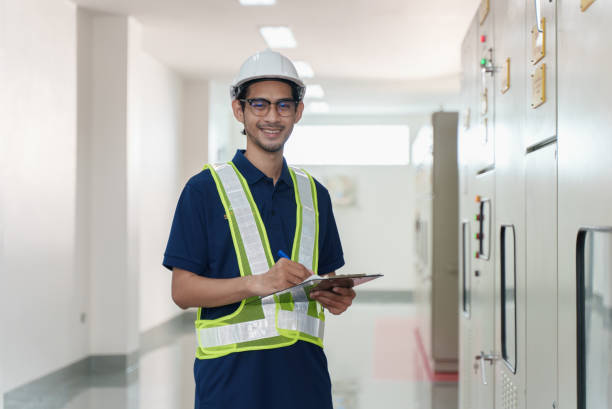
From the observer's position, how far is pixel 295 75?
207cm

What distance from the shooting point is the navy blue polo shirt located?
1927 mm

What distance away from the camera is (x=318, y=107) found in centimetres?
1241

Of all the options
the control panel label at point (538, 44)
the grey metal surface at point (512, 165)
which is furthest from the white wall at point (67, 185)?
the control panel label at point (538, 44)

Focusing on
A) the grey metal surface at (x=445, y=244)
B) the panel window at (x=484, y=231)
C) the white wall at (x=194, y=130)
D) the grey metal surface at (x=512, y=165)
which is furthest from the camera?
the white wall at (x=194, y=130)

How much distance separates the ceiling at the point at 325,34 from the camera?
6.43 metres

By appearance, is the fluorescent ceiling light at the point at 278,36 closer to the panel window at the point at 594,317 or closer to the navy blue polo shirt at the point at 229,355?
the navy blue polo shirt at the point at 229,355

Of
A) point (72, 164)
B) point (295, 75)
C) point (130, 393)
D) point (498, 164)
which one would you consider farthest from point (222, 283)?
point (72, 164)

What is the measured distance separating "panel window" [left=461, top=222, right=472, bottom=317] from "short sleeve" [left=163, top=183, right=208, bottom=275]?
8.20 feet

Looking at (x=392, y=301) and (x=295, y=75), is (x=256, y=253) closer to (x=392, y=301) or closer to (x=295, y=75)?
(x=295, y=75)

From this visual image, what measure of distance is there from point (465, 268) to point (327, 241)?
7.60ft

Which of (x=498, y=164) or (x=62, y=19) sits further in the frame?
(x=62, y=19)

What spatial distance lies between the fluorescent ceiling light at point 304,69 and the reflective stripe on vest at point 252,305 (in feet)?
22.3

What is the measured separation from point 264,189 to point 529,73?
1.09 m

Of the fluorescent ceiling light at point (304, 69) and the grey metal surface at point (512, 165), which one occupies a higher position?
the fluorescent ceiling light at point (304, 69)
